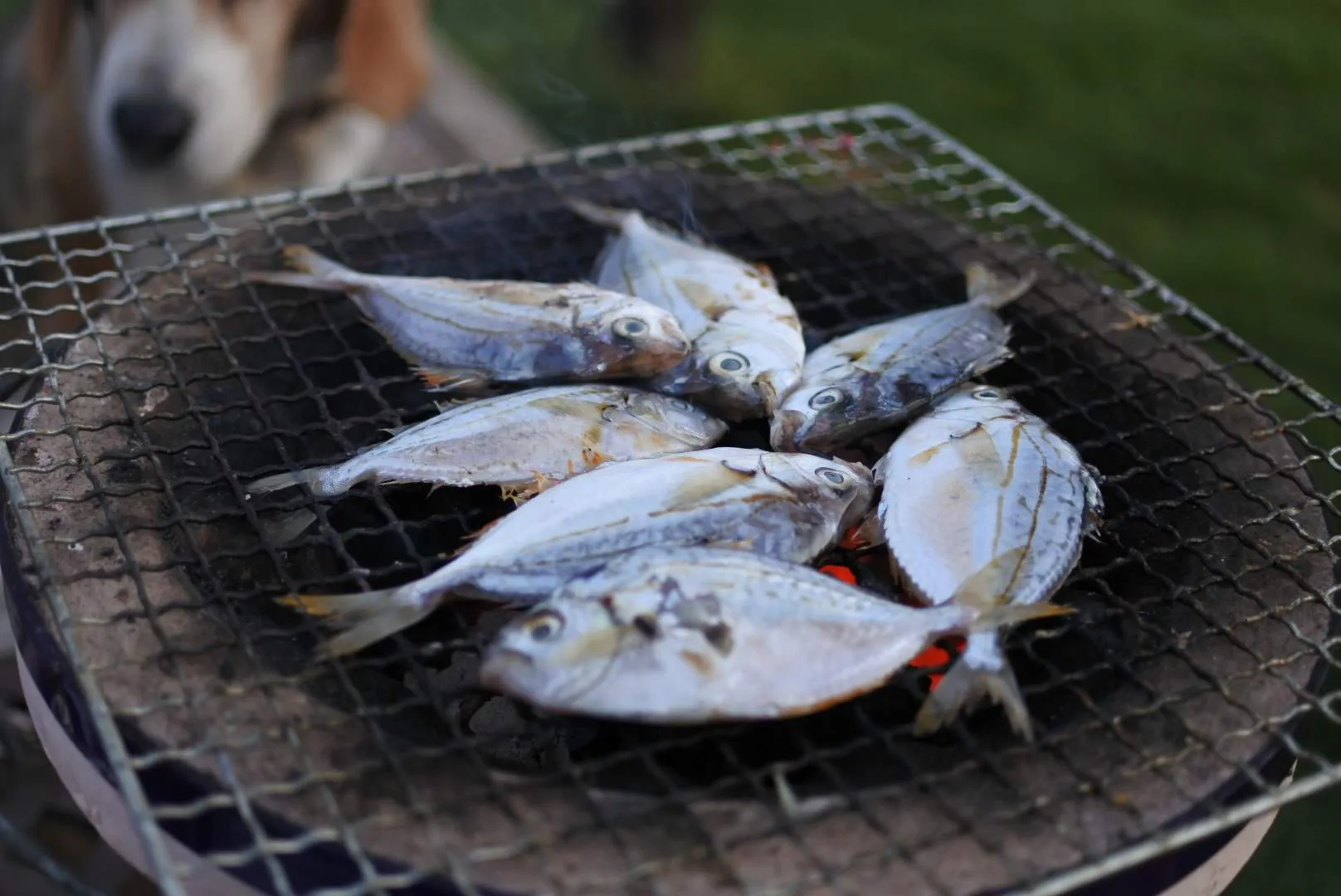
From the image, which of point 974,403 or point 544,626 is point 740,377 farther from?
point 544,626

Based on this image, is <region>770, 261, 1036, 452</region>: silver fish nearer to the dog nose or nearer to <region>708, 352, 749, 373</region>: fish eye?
Result: <region>708, 352, 749, 373</region>: fish eye

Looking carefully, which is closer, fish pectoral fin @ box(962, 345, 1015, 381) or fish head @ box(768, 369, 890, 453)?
fish head @ box(768, 369, 890, 453)

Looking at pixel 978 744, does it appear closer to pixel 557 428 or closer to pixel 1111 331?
pixel 557 428

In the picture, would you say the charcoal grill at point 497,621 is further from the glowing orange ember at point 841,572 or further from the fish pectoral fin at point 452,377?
the glowing orange ember at point 841,572

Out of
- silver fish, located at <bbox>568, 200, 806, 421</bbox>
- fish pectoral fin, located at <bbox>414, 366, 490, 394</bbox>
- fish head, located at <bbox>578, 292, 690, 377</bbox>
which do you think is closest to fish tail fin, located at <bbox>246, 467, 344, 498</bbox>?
fish pectoral fin, located at <bbox>414, 366, 490, 394</bbox>

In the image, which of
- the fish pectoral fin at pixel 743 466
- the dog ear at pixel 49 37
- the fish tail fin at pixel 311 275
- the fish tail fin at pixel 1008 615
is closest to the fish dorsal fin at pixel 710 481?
the fish pectoral fin at pixel 743 466

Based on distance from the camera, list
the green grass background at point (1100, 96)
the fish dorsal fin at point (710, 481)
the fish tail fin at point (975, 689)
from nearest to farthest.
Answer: the fish tail fin at point (975, 689) < the fish dorsal fin at point (710, 481) < the green grass background at point (1100, 96)
